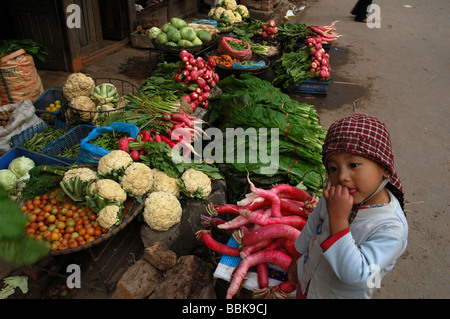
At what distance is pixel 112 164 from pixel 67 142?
1274 millimetres

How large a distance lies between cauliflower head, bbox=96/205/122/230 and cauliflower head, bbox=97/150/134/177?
0.33 m

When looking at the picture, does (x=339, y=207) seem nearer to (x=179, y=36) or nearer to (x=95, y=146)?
(x=95, y=146)

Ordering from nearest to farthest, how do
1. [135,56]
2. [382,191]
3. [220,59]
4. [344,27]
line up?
[382,191]
[220,59]
[135,56]
[344,27]

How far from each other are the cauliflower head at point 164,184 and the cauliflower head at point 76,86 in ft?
6.13

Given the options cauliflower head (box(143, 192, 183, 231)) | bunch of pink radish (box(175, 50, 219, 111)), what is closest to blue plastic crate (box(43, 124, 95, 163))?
cauliflower head (box(143, 192, 183, 231))

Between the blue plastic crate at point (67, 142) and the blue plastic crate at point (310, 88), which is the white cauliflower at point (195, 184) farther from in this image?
the blue plastic crate at point (310, 88)

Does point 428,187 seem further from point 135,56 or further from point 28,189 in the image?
point 135,56

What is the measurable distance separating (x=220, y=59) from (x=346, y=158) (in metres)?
4.87

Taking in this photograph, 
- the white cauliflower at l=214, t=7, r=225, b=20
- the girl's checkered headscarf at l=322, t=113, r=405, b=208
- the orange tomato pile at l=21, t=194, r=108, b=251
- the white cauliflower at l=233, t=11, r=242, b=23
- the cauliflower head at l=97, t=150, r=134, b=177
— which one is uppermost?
the girl's checkered headscarf at l=322, t=113, r=405, b=208

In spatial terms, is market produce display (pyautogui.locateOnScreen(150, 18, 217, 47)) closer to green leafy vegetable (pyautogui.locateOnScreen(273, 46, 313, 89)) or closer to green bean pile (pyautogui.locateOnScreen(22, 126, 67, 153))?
green leafy vegetable (pyautogui.locateOnScreen(273, 46, 313, 89))

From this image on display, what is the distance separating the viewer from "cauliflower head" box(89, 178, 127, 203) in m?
2.51

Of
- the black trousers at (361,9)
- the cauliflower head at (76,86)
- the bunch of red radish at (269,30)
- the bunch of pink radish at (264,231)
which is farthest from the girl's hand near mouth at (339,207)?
the black trousers at (361,9)

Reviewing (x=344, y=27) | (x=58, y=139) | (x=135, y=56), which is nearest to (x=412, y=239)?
(x=58, y=139)
